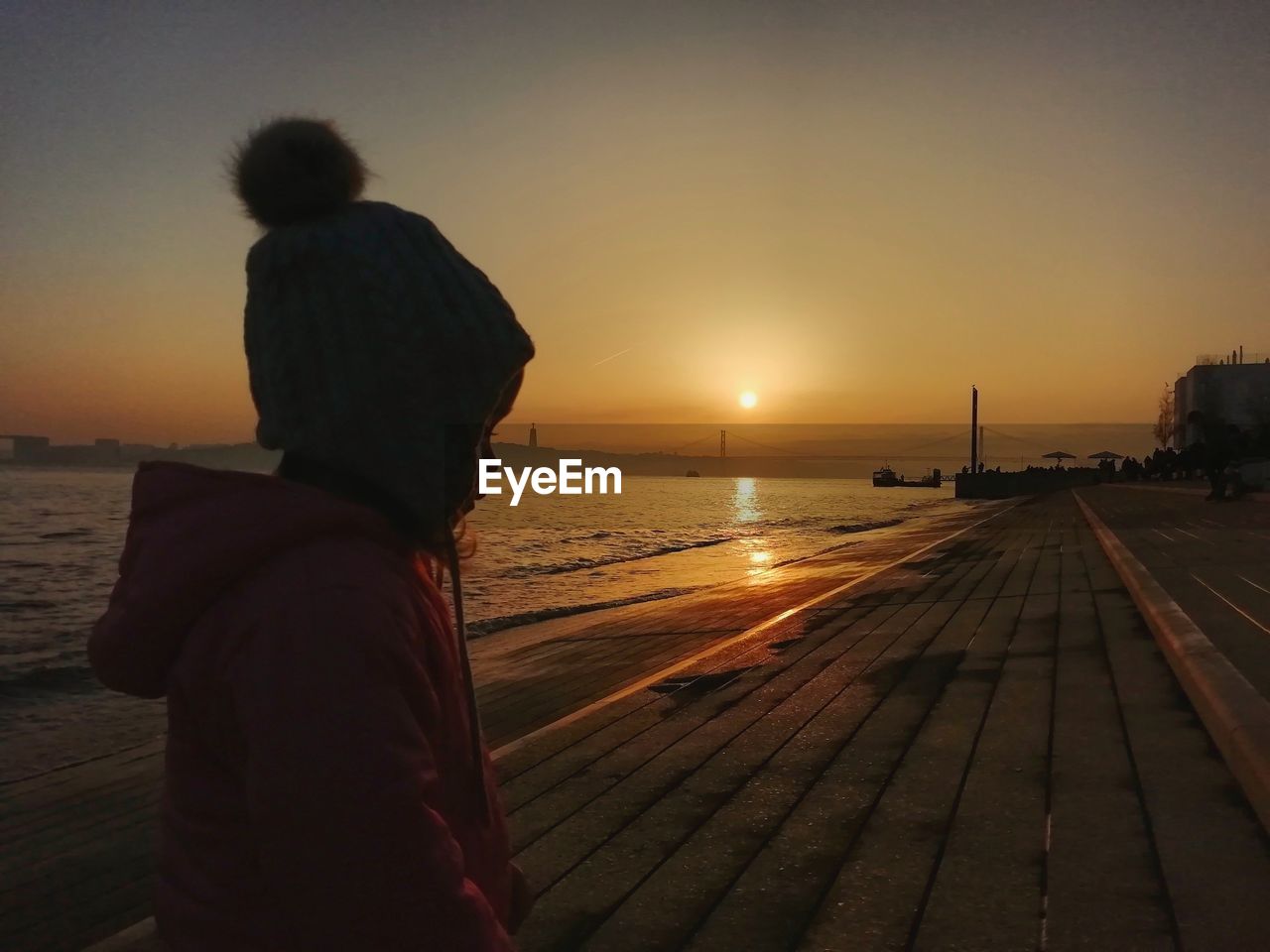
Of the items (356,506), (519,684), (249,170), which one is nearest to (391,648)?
(356,506)

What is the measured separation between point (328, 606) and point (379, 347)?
0.33 meters

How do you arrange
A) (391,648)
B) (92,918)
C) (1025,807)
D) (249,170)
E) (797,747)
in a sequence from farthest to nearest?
1. (797,747)
2. (92,918)
3. (1025,807)
4. (249,170)
5. (391,648)

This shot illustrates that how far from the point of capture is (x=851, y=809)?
3.26 metres

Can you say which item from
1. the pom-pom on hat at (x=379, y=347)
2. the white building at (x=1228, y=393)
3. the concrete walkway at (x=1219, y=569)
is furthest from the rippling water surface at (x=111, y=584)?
the white building at (x=1228, y=393)

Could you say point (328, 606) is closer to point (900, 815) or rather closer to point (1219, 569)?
point (900, 815)

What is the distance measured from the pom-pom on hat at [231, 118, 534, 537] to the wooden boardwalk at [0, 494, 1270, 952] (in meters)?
1.81

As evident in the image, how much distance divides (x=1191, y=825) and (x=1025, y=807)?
48cm

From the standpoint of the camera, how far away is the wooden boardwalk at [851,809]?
8.22ft

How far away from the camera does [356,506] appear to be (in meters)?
1.02

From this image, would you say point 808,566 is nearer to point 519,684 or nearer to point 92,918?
point 519,684

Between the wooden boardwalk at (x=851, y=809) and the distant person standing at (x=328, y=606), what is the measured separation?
5.35 ft

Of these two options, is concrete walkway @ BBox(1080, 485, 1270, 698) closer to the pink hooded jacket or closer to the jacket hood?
the pink hooded jacket

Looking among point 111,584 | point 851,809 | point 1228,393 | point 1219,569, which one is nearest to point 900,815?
point 851,809

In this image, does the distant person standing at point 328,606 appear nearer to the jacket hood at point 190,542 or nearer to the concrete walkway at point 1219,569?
the jacket hood at point 190,542
